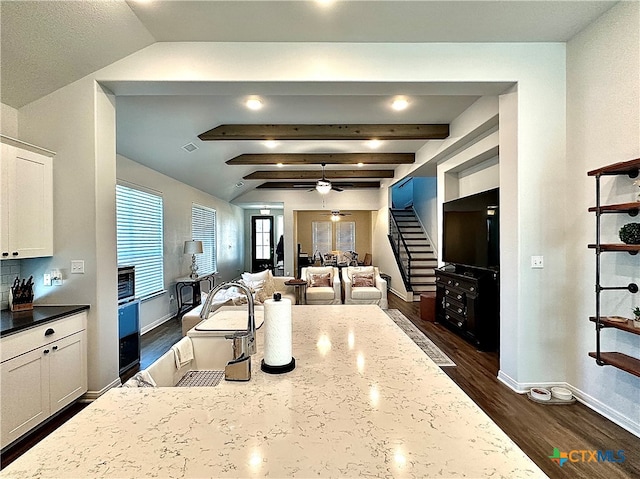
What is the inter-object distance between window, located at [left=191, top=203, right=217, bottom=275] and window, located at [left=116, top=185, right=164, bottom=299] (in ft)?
5.31

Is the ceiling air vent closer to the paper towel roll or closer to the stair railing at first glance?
the paper towel roll

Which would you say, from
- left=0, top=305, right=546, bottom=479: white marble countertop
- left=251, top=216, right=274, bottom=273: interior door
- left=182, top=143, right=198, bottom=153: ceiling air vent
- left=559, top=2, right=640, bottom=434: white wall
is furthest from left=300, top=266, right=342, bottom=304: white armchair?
left=251, top=216, right=274, bottom=273: interior door

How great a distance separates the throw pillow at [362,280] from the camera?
21.1ft

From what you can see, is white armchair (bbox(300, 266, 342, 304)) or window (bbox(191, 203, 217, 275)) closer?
white armchair (bbox(300, 266, 342, 304))

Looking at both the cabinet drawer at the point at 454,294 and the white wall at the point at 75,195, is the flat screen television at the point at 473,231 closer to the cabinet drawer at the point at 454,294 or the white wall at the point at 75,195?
the cabinet drawer at the point at 454,294

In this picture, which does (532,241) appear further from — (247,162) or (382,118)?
(247,162)

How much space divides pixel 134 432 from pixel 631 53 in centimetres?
359

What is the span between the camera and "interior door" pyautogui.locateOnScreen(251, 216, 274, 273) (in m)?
13.2

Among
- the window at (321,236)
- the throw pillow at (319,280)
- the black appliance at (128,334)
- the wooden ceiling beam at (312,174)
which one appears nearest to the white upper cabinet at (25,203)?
the black appliance at (128,334)

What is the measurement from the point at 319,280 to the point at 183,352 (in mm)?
5013

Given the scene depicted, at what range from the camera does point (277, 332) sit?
4.05 ft

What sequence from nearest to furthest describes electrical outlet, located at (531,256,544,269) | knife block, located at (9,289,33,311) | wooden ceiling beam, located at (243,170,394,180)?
knife block, located at (9,289,33,311) < electrical outlet, located at (531,256,544,269) < wooden ceiling beam, located at (243,170,394,180)

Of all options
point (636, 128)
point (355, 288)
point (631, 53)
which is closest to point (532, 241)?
point (636, 128)

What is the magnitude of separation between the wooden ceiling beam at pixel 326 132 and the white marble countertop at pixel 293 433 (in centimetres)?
417
